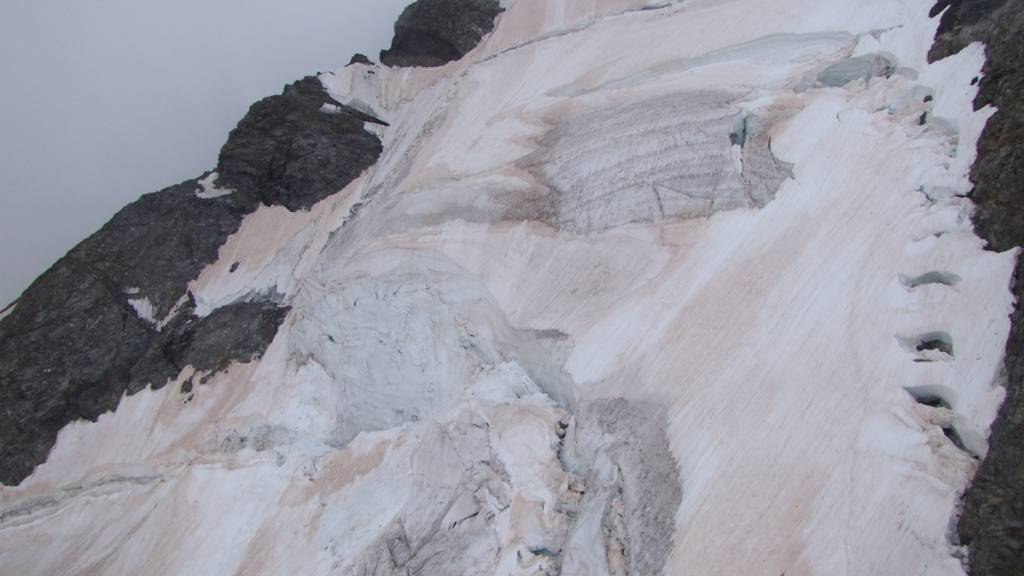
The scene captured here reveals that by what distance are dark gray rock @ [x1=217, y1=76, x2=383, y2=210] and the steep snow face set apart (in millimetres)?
922

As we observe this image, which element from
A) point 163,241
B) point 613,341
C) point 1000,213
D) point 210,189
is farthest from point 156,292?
point 1000,213

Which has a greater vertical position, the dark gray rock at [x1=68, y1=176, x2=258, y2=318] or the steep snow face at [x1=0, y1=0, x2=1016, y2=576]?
the dark gray rock at [x1=68, y1=176, x2=258, y2=318]

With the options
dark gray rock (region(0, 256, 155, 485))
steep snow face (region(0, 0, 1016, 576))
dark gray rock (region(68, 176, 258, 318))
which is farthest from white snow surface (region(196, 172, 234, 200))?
Result: dark gray rock (region(0, 256, 155, 485))

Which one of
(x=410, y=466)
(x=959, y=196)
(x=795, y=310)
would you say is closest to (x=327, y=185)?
(x=410, y=466)

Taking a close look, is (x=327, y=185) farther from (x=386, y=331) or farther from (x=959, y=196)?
(x=959, y=196)

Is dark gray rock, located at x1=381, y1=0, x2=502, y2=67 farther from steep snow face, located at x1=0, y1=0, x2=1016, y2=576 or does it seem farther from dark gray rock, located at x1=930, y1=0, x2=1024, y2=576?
dark gray rock, located at x1=930, y1=0, x2=1024, y2=576

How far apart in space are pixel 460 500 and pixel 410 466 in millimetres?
1510

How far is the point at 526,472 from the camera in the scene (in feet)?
40.8

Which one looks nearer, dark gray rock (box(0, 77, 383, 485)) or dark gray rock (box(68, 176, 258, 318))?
dark gray rock (box(0, 77, 383, 485))

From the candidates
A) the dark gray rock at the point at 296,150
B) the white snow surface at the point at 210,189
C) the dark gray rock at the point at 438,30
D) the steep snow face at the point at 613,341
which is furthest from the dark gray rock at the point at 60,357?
the dark gray rock at the point at 438,30

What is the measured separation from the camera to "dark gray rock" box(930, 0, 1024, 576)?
749cm

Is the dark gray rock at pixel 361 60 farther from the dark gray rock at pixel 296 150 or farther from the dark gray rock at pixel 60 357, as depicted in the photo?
the dark gray rock at pixel 60 357

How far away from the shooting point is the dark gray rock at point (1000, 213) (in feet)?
24.6

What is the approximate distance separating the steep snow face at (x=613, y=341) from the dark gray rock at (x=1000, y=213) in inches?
9.4
